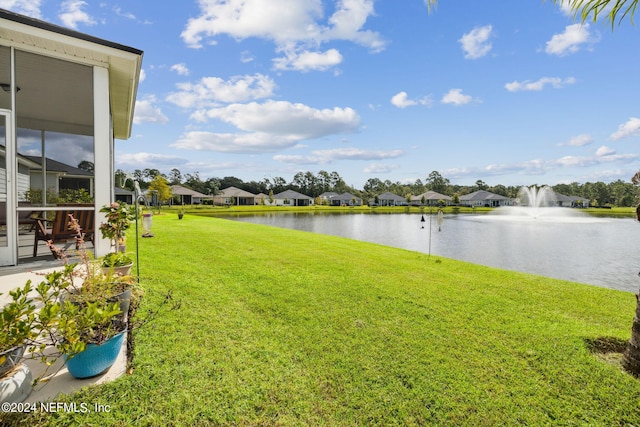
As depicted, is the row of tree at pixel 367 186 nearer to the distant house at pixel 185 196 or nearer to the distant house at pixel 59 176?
the distant house at pixel 185 196

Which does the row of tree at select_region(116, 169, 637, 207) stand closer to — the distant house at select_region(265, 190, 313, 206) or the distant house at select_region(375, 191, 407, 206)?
the distant house at select_region(375, 191, 407, 206)

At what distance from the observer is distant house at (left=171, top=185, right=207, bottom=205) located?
172 feet

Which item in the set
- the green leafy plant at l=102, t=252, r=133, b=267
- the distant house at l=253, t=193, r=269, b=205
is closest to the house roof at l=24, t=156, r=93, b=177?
the green leafy plant at l=102, t=252, r=133, b=267

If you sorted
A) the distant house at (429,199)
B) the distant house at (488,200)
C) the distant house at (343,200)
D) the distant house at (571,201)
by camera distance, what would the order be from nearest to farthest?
the distant house at (571,201)
the distant house at (343,200)
the distant house at (488,200)
the distant house at (429,199)

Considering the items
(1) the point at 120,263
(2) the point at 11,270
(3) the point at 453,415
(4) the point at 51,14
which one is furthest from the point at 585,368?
(4) the point at 51,14

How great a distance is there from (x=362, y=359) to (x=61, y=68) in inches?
271

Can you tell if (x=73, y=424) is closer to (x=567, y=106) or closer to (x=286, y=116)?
(x=567, y=106)

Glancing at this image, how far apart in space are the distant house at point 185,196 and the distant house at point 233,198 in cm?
309

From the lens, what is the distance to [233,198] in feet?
196

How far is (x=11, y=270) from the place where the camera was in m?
4.29

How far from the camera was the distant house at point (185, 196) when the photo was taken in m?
52.6

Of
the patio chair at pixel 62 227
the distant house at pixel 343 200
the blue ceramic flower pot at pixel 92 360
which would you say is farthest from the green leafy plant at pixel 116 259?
the distant house at pixel 343 200

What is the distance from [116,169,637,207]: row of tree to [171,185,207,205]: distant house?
622 cm

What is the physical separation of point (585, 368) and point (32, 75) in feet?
30.5
